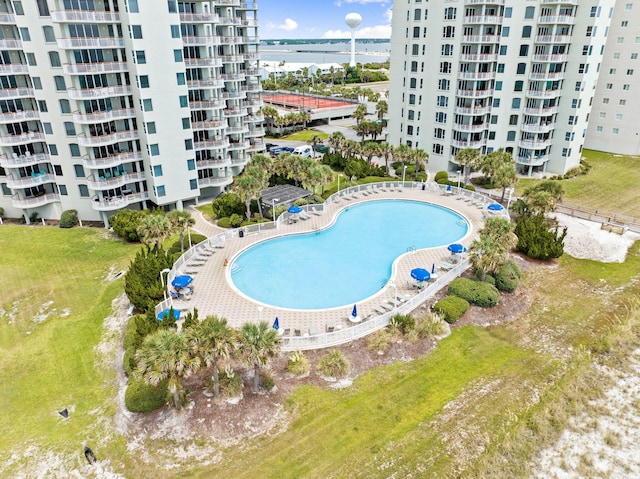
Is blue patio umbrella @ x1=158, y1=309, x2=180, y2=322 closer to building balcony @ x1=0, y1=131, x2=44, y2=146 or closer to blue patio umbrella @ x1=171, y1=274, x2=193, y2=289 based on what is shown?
blue patio umbrella @ x1=171, y1=274, x2=193, y2=289

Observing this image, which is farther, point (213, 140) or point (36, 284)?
point (213, 140)

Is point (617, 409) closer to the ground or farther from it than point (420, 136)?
closer to the ground

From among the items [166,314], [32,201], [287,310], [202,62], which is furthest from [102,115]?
[287,310]

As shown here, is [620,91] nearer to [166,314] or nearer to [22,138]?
[166,314]

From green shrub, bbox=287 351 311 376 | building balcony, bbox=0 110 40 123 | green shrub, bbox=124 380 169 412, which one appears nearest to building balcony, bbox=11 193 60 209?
building balcony, bbox=0 110 40 123

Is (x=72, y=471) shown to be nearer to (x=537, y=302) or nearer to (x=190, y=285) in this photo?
(x=190, y=285)

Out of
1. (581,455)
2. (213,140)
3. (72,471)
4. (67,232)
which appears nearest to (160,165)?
(213,140)
